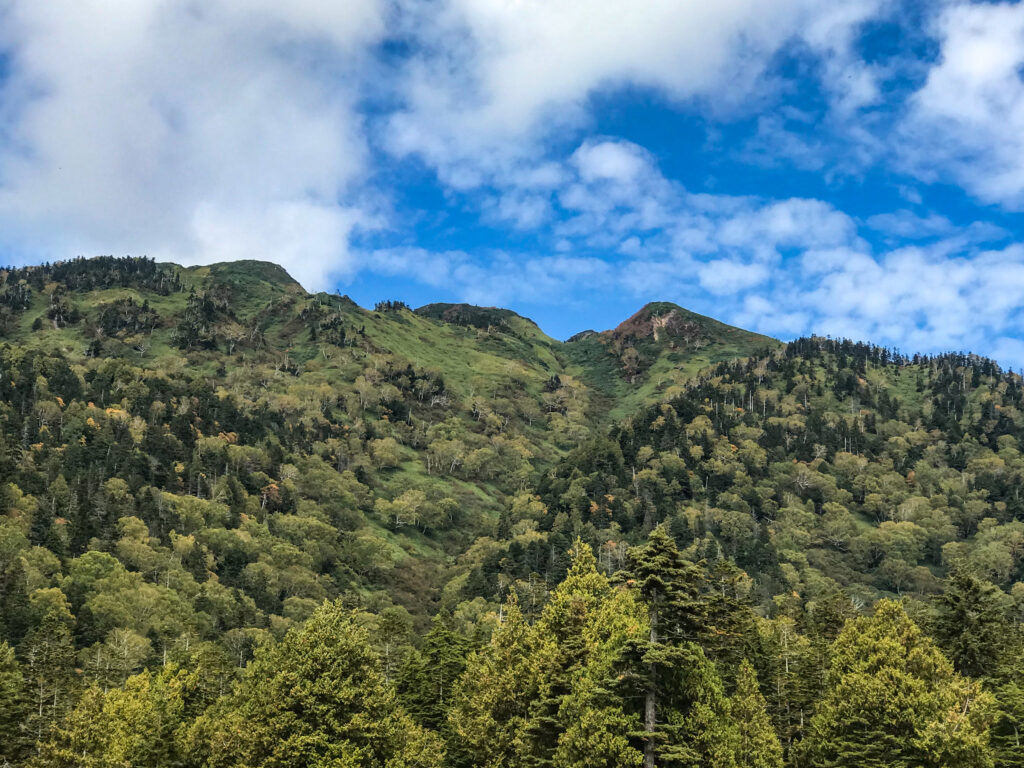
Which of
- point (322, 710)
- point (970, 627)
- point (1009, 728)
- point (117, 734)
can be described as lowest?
point (117, 734)

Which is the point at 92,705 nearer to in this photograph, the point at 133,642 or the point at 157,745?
the point at 157,745

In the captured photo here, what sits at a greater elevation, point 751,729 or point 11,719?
point 751,729

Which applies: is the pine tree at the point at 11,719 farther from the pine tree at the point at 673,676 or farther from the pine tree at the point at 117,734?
the pine tree at the point at 673,676

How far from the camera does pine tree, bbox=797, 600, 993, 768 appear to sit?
4381cm

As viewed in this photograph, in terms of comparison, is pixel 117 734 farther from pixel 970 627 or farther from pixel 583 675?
pixel 970 627

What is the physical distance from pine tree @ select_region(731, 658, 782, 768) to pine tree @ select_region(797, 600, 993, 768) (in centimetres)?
551

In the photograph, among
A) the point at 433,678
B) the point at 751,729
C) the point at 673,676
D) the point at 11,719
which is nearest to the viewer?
the point at 673,676

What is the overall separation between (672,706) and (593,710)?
429cm

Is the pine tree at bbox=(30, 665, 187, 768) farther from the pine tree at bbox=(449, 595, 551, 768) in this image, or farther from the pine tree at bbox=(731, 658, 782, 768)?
the pine tree at bbox=(731, 658, 782, 768)

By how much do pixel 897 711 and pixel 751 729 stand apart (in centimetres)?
1022

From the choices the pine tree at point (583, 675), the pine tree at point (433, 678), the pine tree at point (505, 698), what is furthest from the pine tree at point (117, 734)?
the pine tree at point (583, 675)

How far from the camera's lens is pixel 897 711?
48469 millimetres

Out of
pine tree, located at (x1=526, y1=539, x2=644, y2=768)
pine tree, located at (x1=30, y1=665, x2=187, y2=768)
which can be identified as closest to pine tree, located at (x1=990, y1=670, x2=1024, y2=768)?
pine tree, located at (x1=526, y1=539, x2=644, y2=768)

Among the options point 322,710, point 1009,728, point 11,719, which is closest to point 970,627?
point 1009,728
